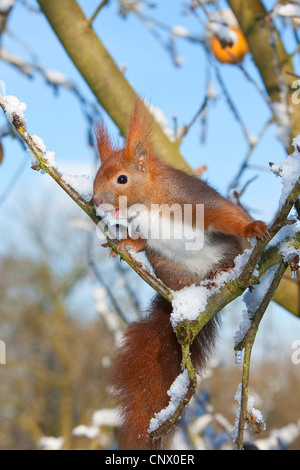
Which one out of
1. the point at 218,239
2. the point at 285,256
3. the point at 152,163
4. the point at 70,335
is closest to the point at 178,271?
the point at 218,239

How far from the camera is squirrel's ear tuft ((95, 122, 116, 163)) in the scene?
5.15 ft

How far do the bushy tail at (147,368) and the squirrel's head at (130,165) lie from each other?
306 millimetres

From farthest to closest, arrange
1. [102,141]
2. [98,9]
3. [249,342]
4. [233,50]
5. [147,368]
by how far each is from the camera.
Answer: [233,50] < [98,9] < [102,141] < [147,368] < [249,342]

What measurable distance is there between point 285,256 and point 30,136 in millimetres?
538

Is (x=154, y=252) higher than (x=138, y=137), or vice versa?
(x=138, y=137)

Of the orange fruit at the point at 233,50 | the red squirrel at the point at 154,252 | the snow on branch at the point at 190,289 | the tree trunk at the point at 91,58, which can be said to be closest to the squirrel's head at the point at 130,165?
the red squirrel at the point at 154,252

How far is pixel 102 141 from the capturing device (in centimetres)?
158

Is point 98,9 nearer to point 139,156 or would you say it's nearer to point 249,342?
point 139,156

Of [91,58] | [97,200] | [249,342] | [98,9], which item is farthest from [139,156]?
[249,342]

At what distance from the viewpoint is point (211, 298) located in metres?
1.02

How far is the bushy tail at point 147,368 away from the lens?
1.19 meters

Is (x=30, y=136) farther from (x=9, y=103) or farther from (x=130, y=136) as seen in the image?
(x=130, y=136)

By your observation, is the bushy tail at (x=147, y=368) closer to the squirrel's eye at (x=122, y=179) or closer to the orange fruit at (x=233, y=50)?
the squirrel's eye at (x=122, y=179)

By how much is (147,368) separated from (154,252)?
1.08 feet
